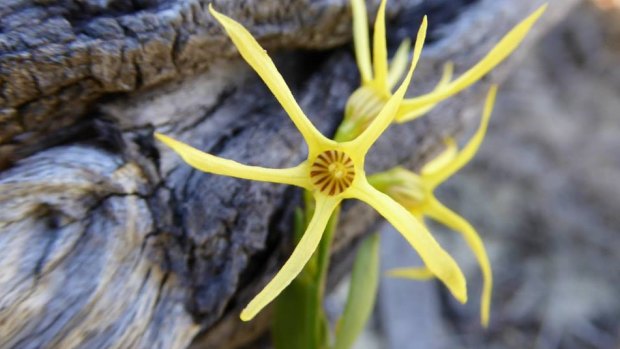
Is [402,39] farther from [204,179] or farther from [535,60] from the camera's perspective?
[535,60]

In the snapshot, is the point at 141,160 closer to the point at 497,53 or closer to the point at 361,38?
the point at 361,38

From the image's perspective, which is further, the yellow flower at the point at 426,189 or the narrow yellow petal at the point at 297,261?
the yellow flower at the point at 426,189

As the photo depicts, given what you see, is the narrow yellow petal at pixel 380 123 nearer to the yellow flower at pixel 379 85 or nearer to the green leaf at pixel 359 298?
the yellow flower at pixel 379 85

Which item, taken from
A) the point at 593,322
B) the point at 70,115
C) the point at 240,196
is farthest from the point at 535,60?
the point at 70,115

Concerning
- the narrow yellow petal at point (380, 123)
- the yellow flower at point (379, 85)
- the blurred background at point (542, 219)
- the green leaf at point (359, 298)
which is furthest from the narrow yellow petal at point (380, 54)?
the blurred background at point (542, 219)

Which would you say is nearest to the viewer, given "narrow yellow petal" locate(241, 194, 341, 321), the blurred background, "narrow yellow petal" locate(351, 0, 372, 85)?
"narrow yellow petal" locate(241, 194, 341, 321)

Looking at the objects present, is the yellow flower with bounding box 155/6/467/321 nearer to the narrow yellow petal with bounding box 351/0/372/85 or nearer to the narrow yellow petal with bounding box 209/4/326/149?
the narrow yellow petal with bounding box 209/4/326/149

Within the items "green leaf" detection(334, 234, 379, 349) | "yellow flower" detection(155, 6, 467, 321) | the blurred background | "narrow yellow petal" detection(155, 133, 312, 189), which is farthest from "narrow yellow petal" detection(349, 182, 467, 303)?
the blurred background
